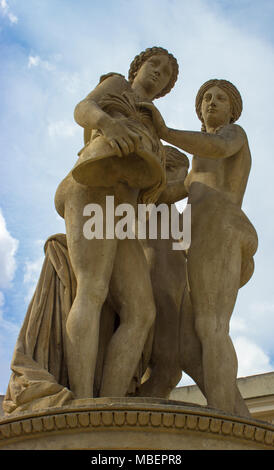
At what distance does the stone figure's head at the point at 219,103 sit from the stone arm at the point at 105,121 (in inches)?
43.9

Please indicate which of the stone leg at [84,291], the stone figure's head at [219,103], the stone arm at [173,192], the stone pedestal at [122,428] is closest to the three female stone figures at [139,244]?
the stone leg at [84,291]

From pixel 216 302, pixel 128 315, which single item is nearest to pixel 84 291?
pixel 128 315

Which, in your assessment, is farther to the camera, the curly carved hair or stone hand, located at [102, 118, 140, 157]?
the curly carved hair

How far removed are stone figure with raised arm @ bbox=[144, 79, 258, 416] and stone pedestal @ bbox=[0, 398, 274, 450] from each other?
3.10ft

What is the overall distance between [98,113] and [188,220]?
140cm

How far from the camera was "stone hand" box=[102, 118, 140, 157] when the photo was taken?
6473 mm

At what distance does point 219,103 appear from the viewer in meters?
8.03

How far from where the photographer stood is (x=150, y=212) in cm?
779

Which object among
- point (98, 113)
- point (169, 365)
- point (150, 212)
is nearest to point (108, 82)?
point (98, 113)

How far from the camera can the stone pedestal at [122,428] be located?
214 inches

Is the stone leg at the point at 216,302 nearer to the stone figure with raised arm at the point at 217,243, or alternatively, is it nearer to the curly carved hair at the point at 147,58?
the stone figure with raised arm at the point at 217,243

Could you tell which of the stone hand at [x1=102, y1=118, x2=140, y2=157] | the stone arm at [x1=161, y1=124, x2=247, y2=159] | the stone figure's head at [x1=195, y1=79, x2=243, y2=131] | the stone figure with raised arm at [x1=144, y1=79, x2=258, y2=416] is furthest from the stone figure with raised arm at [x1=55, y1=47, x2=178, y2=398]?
the stone figure's head at [x1=195, y1=79, x2=243, y2=131]

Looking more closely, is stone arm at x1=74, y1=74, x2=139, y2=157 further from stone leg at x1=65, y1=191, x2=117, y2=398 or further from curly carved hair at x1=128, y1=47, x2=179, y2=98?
curly carved hair at x1=128, y1=47, x2=179, y2=98

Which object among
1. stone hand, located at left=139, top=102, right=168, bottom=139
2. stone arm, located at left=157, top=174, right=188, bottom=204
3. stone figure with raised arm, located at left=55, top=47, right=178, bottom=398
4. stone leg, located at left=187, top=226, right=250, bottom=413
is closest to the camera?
stone figure with raised arm, located at left=55, top=47, right=178, bottom=398
